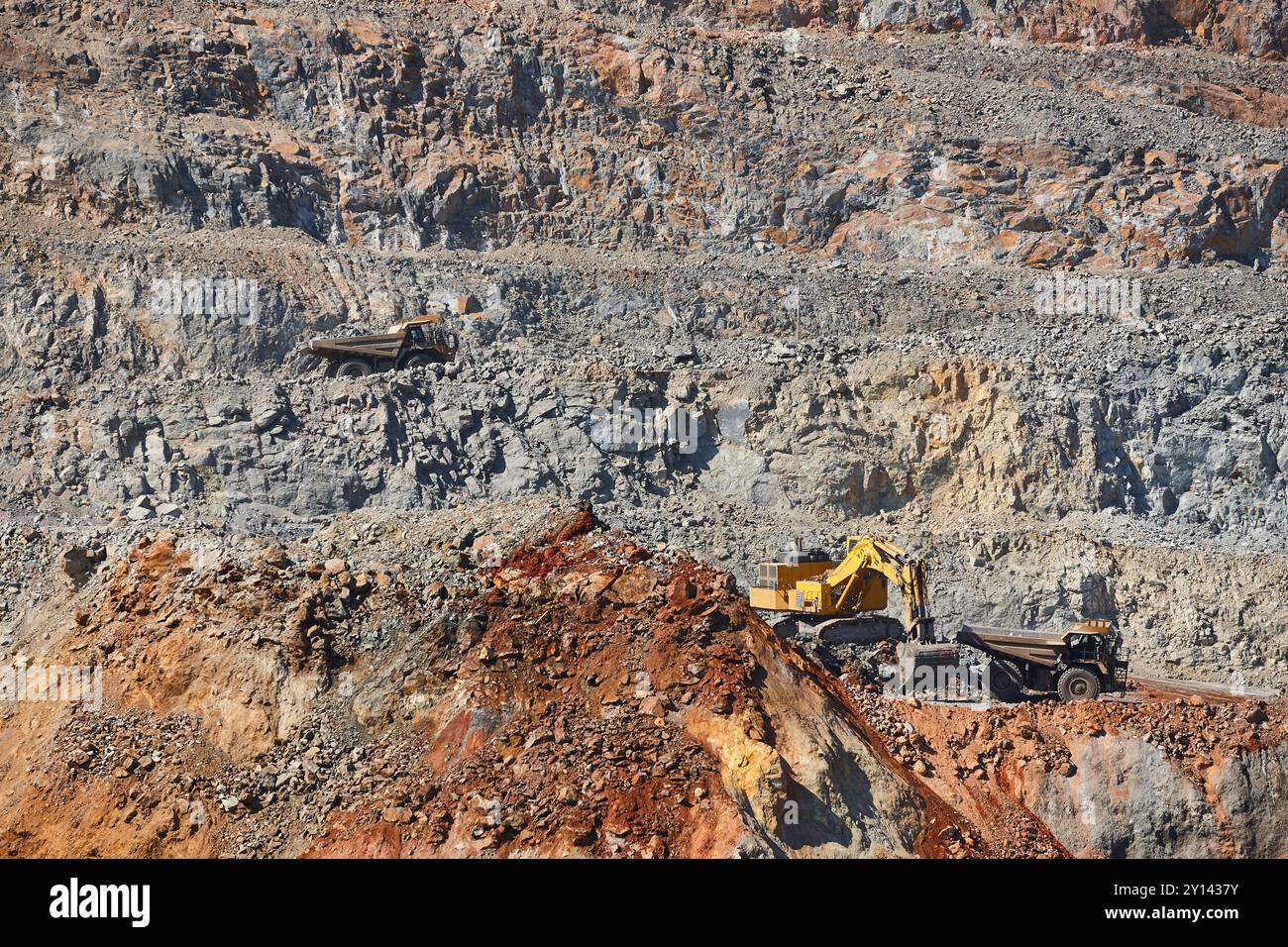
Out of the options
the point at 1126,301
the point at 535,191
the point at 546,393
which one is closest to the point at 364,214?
the point at 535,191

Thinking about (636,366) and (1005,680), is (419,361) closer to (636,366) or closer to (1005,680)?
(636,366)

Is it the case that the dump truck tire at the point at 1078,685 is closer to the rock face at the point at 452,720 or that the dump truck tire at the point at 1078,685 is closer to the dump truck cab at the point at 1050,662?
the dump truck cab at the point at 1050,662

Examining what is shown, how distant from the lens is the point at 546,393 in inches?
979

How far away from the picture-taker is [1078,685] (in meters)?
20.0

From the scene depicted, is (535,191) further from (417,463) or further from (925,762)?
(925,762)

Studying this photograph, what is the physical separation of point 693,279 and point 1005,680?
12149 mm

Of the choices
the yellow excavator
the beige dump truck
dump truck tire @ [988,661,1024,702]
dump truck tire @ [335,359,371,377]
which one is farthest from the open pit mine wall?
dump truck tire @ [988,661,1024,702]

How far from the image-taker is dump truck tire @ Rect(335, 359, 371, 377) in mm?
25531

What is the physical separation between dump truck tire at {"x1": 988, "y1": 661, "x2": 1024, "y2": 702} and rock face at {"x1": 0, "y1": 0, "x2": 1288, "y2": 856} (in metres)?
1.82

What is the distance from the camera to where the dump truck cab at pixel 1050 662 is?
65.7 ft

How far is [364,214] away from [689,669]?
18.3 meters

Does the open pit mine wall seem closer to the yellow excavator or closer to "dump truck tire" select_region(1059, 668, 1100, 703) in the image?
the yellow excavator

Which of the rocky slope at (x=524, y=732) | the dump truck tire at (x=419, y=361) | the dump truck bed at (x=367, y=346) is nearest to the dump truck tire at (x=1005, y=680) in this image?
the rocky slope at (x=524, y=732)

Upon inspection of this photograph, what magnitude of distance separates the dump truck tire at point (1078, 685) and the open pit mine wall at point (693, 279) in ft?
11.4
